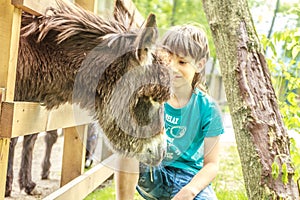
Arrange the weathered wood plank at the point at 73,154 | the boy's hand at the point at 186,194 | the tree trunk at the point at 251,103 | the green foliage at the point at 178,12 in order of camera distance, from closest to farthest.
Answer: the tree trunk at the point at 251,103, the boy's hand at the point at 186,194, the weathered wood plank at the point at 73,154, the green foliage at the point at 178,12

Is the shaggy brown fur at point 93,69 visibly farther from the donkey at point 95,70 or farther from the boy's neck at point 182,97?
the boy's neck at point 182,97

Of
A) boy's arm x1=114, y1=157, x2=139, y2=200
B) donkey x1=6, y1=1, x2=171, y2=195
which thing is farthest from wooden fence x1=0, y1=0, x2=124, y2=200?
boy's arm x1=114, y1=157, x2=139, y2=200

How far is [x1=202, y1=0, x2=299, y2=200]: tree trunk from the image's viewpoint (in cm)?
244

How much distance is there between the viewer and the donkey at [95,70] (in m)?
2.49

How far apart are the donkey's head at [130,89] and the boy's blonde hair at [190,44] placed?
0.53m

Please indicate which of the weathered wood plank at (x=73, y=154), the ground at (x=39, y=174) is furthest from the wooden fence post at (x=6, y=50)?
the ground at (x=39, y=174)

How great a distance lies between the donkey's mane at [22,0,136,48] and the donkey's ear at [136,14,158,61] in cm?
13

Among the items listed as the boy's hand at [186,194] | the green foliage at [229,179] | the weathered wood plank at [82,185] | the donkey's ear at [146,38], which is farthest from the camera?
the green foliage at [229,179]

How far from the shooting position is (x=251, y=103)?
250 centimetres

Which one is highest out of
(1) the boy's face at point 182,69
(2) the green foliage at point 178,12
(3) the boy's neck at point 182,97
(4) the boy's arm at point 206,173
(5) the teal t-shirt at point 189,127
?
(2) the green foliage at point 178,12

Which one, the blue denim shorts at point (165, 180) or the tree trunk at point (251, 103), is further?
the blue denim shorts at point (165, 180)

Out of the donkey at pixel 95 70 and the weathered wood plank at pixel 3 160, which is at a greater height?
the donkey at pixel 95 70

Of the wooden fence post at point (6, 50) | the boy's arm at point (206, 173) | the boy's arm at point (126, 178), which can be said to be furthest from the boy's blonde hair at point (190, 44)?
the wooden fence post at point (6, 50)

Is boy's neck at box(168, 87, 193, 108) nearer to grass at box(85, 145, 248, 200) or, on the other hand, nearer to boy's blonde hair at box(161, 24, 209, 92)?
boy's blonde hair at box(161, 24, 209, 92)
